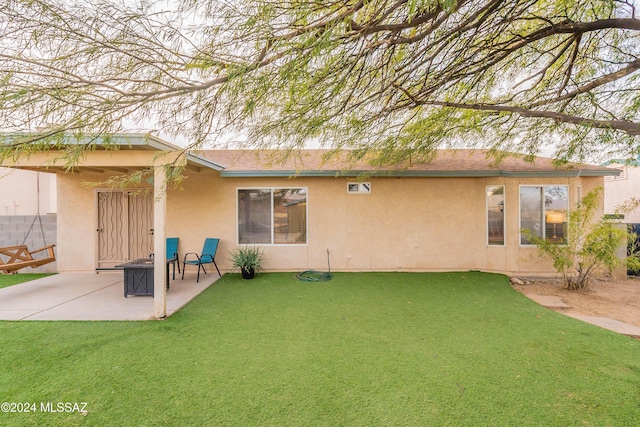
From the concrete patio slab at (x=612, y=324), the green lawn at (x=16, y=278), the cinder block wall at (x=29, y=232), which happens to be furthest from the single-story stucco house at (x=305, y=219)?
the concrete patio slab at (x=612, y=324)

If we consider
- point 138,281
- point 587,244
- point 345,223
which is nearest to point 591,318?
point 587,244

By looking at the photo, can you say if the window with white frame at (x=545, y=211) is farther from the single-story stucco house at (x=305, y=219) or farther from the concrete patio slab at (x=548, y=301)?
the concrete patio slab at (x=548, y=301)

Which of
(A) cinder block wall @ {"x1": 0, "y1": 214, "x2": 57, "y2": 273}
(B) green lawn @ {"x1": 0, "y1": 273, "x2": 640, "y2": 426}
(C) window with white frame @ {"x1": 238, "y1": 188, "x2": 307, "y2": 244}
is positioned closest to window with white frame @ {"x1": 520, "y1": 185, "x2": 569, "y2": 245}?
(B) green lawn @ {"x1": 0, "y1": 273, "x2": 640, "y2": 426}

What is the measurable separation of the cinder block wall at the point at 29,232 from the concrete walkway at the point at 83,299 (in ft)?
3.93

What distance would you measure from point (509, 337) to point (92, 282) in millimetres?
8518

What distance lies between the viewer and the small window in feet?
23.6

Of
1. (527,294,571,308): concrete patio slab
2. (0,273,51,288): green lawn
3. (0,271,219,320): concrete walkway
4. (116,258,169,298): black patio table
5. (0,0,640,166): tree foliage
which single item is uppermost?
(0,0,640,166): tree foliage

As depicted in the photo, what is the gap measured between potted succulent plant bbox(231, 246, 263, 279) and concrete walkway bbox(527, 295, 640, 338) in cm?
616

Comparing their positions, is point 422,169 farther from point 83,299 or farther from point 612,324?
point 83,299

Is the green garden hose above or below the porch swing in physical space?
below

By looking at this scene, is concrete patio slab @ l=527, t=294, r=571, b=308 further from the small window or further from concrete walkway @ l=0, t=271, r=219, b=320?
concrete walkway @ l=0, t=271, r=219, b=320

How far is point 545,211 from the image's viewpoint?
22.9 ft

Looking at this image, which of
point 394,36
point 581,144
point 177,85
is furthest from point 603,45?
point 177,85

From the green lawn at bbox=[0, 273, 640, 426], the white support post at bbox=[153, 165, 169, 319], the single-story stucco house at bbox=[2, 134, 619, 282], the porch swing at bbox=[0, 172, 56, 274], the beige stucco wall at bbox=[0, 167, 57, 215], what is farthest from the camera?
the beige stucco wall at bbox=[0, 167, 57, 215]
